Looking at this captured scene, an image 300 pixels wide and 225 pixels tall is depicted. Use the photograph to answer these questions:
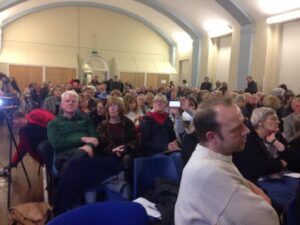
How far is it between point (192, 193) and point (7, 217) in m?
2.62

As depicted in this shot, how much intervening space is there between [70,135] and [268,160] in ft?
6.43

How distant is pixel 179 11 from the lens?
13.9 m

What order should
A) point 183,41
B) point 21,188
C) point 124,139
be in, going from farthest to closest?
point 183,41
point 21,188
point 124,139

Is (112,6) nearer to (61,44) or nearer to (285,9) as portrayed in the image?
(61,44)

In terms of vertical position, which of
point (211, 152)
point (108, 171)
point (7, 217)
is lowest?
point (7, 217)

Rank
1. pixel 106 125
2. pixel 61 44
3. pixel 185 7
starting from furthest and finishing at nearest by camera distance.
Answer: pixel 61 44 < pixel 185 7 < pixel 106 125

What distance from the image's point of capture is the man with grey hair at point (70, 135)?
3207 mm

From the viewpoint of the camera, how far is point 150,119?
12.7 ft

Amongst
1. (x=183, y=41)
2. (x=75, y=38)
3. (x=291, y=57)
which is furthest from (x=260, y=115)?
(x=75, y=38)

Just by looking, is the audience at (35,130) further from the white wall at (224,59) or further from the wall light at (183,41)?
the wall light at (183,41)

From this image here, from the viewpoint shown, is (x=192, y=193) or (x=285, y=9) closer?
(x=192, y=193)

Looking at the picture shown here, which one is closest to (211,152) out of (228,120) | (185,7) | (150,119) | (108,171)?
(228,120)

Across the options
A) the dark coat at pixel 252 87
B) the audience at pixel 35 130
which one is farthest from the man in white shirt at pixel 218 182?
the dark coat at pixel 252 87

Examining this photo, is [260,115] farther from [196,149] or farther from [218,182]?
[218,182]
